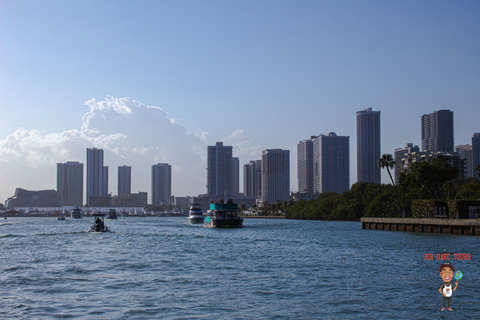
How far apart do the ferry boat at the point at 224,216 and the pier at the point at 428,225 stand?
28.8 meters

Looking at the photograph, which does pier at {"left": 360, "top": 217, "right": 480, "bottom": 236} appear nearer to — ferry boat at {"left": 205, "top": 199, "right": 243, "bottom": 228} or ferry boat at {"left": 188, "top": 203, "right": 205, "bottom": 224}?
ferry boat at {"left": 205, "top": 199, "right": 243, "bottom": 228}

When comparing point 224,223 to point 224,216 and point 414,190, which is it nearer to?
point 224,216

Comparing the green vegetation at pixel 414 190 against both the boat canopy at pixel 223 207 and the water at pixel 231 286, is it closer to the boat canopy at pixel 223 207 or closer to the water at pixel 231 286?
the boat canopy at pixel 223 207

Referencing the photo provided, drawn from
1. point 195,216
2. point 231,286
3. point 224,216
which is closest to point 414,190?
point 195,216

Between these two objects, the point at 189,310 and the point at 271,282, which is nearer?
the point at 189,310

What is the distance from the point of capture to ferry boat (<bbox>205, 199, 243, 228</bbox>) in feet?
372

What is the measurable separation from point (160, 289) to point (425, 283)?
54.6 ft

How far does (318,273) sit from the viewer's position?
3838 centimetres

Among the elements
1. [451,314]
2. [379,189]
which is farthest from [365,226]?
[451,314]

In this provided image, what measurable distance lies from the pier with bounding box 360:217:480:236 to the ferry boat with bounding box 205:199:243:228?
28.8 m

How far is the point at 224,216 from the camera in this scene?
376 feet

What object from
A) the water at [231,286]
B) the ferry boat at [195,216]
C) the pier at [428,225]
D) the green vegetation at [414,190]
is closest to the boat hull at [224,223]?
the pier at [428,225]

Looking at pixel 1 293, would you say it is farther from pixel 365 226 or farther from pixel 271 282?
pixel 365 226

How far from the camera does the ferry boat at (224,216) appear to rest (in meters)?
113
